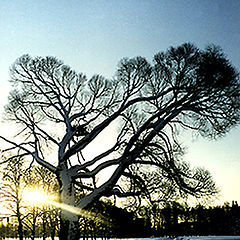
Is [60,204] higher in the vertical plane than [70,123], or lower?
lower

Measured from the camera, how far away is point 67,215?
13359 millimetres

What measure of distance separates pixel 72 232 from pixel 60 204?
4.87 ft

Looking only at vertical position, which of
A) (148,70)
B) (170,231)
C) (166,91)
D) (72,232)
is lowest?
(170,231)

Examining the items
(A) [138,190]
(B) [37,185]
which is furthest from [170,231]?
(A) [138,190]

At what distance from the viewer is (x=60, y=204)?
1401 cm

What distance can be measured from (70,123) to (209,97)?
23.6 ft

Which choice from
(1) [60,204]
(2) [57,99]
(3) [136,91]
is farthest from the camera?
(2) [57,99]

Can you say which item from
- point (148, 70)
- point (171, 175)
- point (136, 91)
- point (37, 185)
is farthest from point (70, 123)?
point (37, 185)

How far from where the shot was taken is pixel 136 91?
15180 millimetres

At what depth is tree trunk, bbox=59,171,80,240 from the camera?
13.1 meters

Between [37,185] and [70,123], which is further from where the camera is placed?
[37,185]

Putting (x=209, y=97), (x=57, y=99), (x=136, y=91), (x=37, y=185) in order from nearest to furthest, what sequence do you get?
1. (x=209, y=97)
2. (x=136, y=91)
3. (x=57, y=99)
4. (x=37, y=185)

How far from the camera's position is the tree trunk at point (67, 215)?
13.1 metres

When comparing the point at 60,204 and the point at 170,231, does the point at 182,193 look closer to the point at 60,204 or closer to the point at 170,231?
the point at 60,204
